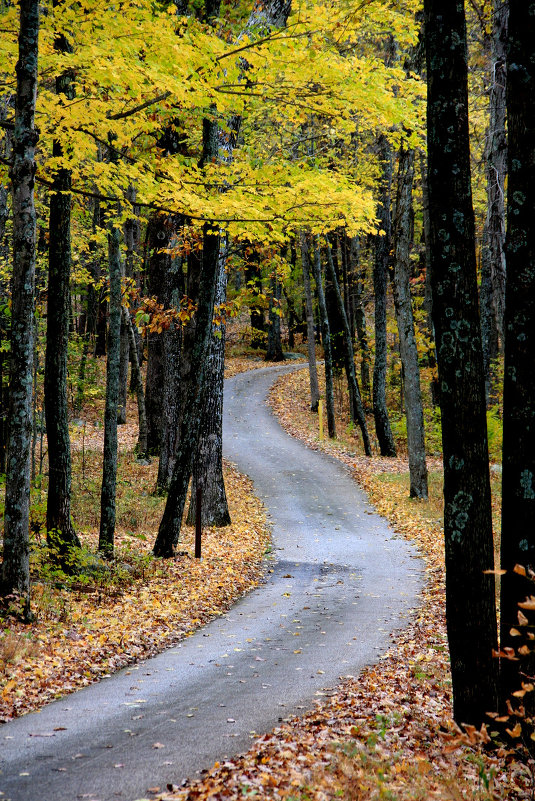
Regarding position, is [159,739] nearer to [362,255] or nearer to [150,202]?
[150,202]

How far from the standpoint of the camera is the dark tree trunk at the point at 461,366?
493 cm

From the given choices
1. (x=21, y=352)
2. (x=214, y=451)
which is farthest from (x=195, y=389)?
(x=21, y=352)

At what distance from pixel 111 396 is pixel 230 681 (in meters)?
5.99

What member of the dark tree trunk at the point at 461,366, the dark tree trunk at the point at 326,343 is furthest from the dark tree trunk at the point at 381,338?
the dark tree trunk at the point at 461,366

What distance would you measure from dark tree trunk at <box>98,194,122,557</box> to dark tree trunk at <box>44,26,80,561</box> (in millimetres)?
1102

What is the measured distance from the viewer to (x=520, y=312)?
478 cm

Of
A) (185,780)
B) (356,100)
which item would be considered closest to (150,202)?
(356,100)

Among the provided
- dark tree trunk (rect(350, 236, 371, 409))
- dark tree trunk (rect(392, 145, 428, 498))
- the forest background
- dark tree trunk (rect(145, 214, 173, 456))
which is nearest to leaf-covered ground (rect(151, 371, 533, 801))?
the forest background

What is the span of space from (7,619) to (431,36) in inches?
288

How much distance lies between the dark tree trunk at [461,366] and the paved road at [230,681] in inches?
77.8

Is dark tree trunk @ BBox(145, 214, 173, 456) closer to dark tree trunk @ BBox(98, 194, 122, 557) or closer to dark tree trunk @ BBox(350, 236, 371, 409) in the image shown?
dark tree trunk @ BBox(98, 194, 122, 557)

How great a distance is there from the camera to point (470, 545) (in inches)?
196

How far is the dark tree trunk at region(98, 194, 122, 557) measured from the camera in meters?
11.2

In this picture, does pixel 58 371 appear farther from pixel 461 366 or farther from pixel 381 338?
pixel 381 338
